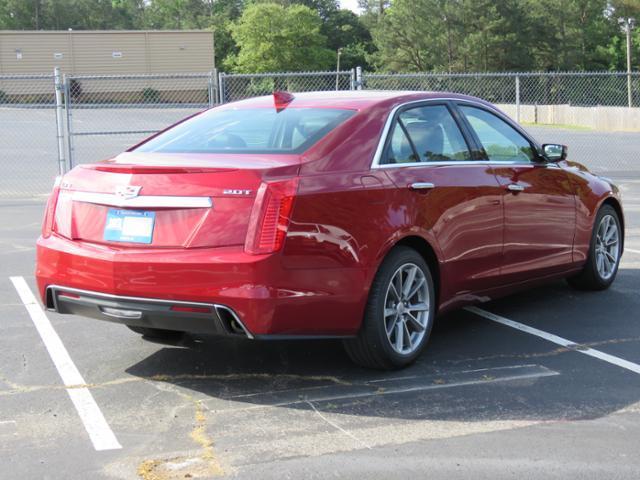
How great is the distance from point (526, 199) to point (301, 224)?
91.2 inches

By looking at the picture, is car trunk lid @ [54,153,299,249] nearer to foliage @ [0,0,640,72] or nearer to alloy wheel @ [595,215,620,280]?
alloy wheel @ [595,215,620,280]

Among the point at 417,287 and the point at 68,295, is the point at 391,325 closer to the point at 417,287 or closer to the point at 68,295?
the point at 417,287

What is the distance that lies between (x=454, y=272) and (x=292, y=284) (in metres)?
1.47

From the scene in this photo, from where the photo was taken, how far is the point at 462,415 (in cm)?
461

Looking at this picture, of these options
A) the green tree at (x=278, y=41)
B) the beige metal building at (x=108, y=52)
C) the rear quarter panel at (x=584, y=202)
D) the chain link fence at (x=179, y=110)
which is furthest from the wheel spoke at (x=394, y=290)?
the green tree at (x=278, y=41)

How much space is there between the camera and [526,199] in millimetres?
6449

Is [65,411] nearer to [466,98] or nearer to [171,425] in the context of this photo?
[171,425]

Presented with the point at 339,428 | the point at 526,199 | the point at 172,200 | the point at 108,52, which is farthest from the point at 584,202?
A: the point at 108,52

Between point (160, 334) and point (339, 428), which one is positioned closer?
point (339, 428)

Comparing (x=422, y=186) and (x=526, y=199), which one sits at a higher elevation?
(x=422, y=186)

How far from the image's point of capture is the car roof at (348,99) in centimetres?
565

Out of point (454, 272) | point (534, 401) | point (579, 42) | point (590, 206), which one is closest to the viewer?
point (534, 401)

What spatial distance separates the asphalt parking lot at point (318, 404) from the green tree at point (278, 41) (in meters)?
74.6

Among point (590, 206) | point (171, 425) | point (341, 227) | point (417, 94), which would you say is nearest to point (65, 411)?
point (171, 425)
